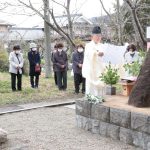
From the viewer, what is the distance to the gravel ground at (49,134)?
639 centimetres

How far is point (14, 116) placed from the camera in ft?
30.3

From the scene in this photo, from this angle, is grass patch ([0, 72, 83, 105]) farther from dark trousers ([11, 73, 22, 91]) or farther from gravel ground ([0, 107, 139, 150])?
gravel ground ([0, 107, 139, 150])

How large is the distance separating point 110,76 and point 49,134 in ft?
6.02

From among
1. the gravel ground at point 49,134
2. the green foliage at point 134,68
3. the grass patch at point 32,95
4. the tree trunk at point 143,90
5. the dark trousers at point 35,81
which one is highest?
the green foliage at point 134,68

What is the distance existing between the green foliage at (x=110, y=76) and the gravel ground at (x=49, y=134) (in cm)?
→ 118

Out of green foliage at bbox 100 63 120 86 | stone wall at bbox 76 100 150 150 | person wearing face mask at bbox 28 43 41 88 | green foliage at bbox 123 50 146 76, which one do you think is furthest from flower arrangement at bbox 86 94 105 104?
person wearing face mask at bbox 28 43 41 88

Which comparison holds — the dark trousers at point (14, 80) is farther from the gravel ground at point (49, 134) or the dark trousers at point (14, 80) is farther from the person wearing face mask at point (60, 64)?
the gravel ground at point (49, 134)

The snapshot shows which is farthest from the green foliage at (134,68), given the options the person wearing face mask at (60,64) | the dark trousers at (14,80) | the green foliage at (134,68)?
the dark trousers at (14,80)

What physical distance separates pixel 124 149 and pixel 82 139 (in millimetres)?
938

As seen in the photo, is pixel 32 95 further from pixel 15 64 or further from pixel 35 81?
pixel 35 81

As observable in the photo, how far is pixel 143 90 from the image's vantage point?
265 inches

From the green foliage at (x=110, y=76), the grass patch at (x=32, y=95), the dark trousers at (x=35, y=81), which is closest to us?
the green foliage at (x=110, y=76)

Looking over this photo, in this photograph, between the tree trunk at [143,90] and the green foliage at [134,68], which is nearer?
the tree trunk at [143,90]

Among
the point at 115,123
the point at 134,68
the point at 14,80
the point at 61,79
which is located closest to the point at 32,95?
the point at 14,80
